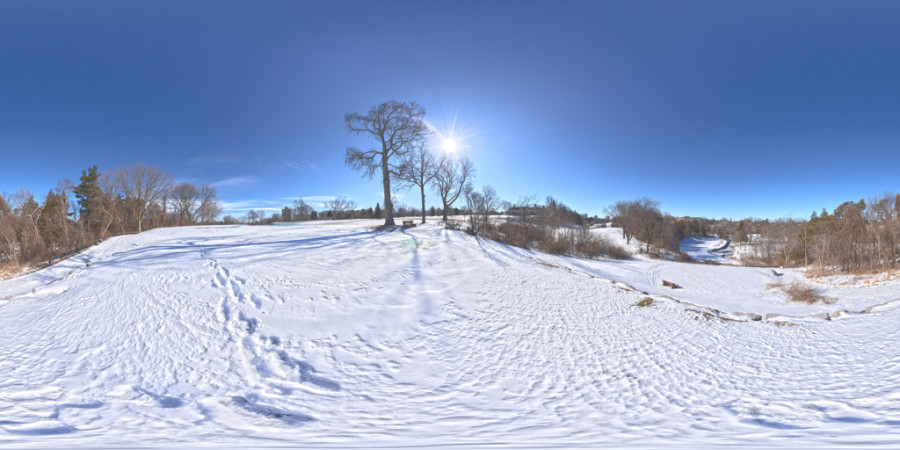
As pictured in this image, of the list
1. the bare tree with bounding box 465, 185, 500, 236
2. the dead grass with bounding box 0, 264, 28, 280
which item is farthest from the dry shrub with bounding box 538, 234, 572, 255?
the dead grass with bounding box 0, 264, 28, 280

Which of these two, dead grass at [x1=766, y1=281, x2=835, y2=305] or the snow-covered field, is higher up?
the snow-covered field

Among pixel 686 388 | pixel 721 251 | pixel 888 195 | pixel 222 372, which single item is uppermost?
pixel 888 195

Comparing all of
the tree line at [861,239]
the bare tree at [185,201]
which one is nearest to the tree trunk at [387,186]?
the tree line at [861,239]

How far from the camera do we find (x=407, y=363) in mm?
5336

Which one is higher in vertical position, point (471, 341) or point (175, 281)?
point (175, 281)

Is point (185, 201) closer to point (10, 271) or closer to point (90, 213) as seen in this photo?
point (90, 213)

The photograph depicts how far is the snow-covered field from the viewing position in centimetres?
331

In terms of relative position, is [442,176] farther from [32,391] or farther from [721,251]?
[721,251]

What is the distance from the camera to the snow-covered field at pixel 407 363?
3314 millimetres

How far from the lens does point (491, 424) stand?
349 centimetres

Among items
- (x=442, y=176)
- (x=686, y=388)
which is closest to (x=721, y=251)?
(x=442, y=176)

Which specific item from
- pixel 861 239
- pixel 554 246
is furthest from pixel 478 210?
pixel 861 239

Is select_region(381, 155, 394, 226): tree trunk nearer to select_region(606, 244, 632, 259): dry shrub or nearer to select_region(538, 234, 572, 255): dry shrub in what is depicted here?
select_region(538, 234, 572, 255): dry shrub

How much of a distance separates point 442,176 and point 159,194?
28.5 meters
